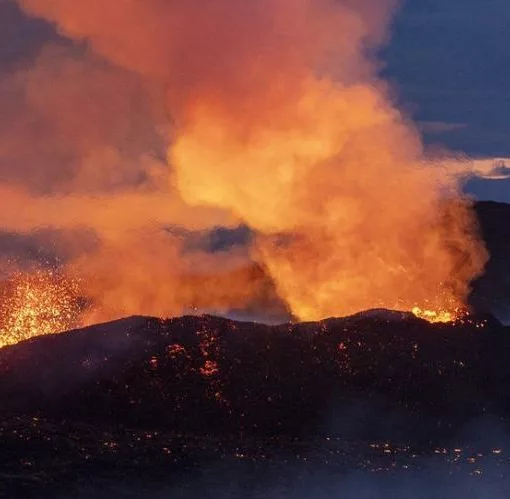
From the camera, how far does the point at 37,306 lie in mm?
30906

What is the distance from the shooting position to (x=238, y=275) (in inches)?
1457

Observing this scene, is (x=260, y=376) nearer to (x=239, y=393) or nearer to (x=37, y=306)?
(x=239, y=393)

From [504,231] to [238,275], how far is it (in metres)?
13.7

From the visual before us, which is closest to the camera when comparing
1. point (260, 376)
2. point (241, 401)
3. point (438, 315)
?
point (241, 401)

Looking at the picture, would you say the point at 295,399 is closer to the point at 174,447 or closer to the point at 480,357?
the point at 174,447

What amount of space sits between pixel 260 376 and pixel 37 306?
1181 cm


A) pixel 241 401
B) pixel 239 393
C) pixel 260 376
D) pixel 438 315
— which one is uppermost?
pixel 438 315

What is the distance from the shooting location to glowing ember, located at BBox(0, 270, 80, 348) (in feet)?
90.9

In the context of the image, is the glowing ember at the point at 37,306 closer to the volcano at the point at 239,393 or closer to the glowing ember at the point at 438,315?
the volcano at the point at 239,393

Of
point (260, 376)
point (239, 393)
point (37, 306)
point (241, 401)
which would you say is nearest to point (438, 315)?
point (260, 376)

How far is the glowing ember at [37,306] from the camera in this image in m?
27.7

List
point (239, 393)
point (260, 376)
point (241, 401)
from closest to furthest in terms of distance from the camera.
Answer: point (241, 401) → point (239, 393) → point (260, 376)

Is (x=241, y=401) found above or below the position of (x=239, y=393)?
below

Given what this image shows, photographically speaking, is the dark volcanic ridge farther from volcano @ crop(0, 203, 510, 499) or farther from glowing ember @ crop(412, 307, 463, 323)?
glowing ember @ crop(412, 307, 463, 323)
